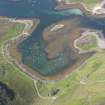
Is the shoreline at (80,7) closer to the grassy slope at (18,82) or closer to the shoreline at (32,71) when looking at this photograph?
the shoreline at (32,71)

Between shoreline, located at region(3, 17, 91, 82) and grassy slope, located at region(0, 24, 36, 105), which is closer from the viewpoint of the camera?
grassy slope, located at region(0, 24, 36, 105)

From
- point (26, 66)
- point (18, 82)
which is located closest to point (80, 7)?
point (26, 66)

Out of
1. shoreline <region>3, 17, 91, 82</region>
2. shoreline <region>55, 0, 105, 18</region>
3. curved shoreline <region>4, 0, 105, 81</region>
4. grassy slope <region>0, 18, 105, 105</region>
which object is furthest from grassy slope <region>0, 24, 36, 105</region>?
shoreline <region>55, 0, 105, 18</region>

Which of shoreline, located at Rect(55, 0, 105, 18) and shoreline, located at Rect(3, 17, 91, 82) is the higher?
shoreline, located at Rect(55, 0, 105, 18)

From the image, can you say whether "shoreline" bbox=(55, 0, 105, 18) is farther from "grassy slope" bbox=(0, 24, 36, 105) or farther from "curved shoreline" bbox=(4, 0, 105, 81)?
"grassy slope" bbox=(0, 24, 36, 105)

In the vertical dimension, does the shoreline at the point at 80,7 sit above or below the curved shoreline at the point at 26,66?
above

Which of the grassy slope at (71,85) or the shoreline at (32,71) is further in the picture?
the shoreline at (32,71)

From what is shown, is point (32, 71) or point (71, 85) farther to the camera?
point (32, 71)

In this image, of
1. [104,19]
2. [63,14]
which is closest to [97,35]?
[104,19]

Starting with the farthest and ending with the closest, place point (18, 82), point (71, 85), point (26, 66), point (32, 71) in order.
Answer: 1. point (26, 66)
2. point (32, 71)
3. point (18, 82)
4. point (71, 85)

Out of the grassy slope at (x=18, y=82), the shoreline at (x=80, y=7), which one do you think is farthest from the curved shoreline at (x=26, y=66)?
the shoreline at (x=80, y=7)

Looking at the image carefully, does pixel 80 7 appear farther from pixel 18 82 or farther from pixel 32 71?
pixel 18 82
